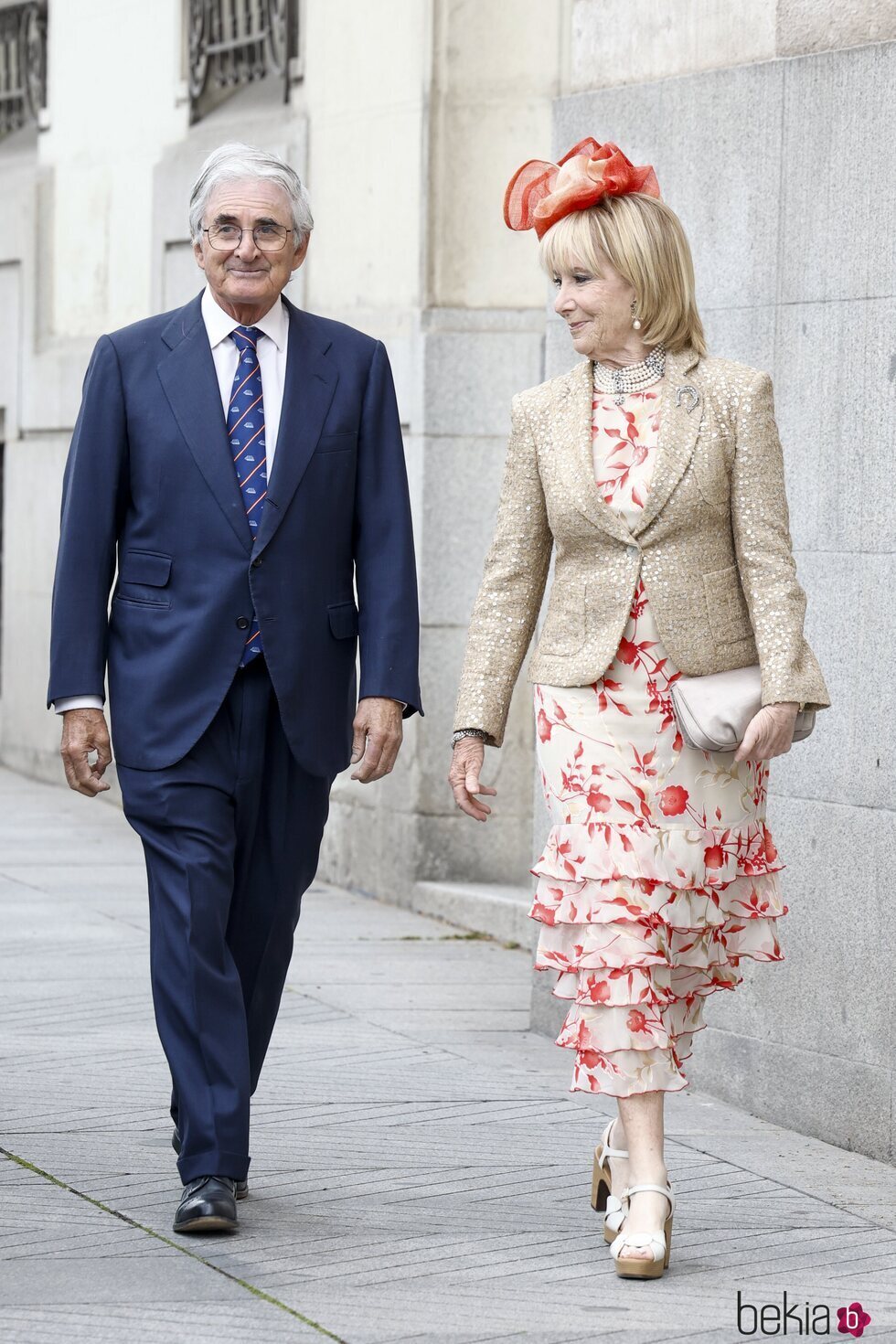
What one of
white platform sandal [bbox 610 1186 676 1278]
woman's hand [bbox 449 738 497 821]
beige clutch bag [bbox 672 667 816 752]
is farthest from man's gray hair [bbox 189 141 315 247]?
white platform sandal [bbox 610 1186 676 1278]

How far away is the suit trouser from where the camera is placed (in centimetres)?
470

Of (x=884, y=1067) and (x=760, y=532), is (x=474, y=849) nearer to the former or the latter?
(x=884, y=1067)


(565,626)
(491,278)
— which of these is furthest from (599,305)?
(491,278)

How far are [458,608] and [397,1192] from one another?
431cm

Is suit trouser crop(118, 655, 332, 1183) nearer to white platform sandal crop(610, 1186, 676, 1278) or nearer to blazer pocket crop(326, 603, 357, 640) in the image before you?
blazer pocket crop(326, 603, 357, 640)

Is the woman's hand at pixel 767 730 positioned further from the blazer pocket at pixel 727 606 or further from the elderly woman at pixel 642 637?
the blazer pocket at pixel 727 606

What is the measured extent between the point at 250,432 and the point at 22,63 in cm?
956

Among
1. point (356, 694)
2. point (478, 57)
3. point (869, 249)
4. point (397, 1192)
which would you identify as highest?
point (478, 57)

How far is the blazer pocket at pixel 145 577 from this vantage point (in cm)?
484

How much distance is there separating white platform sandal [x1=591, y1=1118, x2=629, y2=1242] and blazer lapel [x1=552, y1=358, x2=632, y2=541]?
1203 mm

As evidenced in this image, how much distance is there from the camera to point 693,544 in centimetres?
454

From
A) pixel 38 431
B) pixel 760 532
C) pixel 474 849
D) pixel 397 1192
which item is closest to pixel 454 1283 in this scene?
pixel 397 1192

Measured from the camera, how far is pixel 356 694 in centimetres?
516

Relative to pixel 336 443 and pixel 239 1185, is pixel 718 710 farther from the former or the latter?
pixel 239 1185
